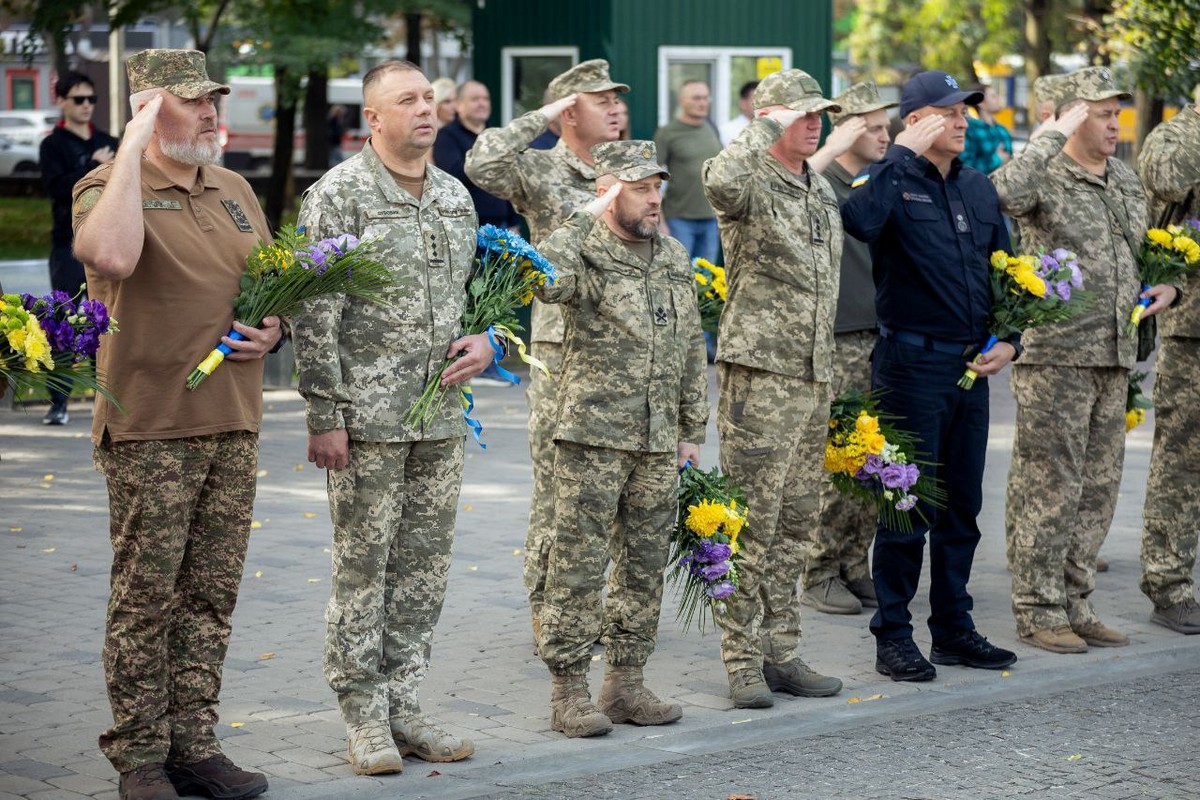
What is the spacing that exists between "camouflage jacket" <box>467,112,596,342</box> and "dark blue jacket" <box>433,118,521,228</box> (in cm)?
701

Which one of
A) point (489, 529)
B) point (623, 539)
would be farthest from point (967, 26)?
point (623, 539)

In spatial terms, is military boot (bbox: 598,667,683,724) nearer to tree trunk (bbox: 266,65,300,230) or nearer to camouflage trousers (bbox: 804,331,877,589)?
camouflage trousers (bbox: 804,331,877,589)

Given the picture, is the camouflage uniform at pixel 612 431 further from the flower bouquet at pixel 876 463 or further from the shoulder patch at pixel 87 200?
the shoulder patch at pixel 87 200

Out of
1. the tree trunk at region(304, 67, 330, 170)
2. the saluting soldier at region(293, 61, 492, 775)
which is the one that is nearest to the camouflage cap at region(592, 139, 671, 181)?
the saluting soldier at region(293, 61, 492, 775)

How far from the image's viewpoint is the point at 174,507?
5.52 m

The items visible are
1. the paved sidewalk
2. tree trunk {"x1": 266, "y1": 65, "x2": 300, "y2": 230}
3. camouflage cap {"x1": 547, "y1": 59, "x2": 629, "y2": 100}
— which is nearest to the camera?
the paved sidewalk

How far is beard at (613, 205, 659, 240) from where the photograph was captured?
21.4 ft

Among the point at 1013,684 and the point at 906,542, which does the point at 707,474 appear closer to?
the point at 906,542

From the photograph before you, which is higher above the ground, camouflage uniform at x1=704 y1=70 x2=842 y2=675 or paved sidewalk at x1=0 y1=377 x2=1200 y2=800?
camouflage uniform at x1=704 y1=70 x2=842 y2=675

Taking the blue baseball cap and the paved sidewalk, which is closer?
the paved sidewalk

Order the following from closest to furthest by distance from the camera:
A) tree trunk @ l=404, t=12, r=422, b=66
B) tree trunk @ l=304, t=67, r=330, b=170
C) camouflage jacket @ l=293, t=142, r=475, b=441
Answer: camouflage jacket @ l=293, t=142, r=475, b=441 < tree trunk @ l=404, t=12, r=422, b=66 < tree trunk @ l=304, t=67, r=330, b=170

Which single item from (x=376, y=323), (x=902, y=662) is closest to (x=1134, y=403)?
(x=902, y=662)

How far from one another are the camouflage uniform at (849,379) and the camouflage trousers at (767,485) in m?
1.40

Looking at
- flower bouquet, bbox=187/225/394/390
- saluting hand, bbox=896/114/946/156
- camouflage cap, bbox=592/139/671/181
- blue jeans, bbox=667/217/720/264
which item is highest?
saluting hand, bbox=896/114/946/156
